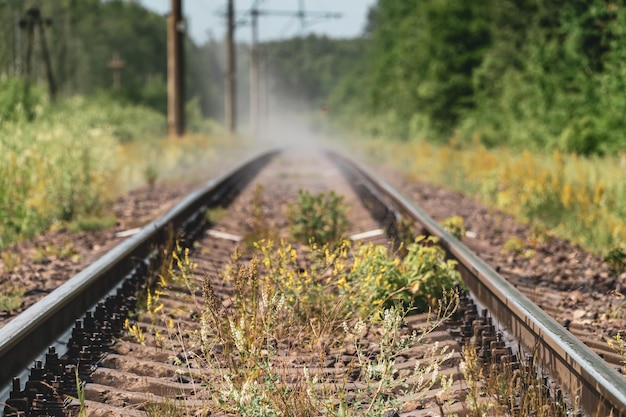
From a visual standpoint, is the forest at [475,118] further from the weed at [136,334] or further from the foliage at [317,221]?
the weed at [136,334]

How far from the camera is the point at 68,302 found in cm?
506

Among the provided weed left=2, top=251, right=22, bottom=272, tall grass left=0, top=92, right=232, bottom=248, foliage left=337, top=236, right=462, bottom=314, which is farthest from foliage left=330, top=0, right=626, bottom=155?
weed left=2, top=251, right=22, bottom=272

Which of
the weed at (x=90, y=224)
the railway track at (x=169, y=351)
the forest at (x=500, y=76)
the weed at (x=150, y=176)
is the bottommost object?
the weed at (x=150, y=176)

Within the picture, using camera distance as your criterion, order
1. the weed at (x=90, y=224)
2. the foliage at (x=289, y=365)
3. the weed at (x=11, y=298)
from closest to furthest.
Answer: the foliage at (x=289, y=365)
the weed at (x=11, y=298)
the weed at (x=90, y=224)

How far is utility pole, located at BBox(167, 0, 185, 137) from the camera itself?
24453 millimetres

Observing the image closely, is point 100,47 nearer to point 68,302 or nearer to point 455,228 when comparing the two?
point 455,228

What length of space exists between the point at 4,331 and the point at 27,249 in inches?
167

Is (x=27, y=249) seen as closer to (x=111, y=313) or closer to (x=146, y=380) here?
(x=111, y=313)

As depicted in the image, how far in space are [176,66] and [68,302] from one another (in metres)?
20.3

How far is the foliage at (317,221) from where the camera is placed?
8.56 metres

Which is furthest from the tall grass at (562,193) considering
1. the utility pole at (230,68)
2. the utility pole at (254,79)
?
the utility pole at (254,79)

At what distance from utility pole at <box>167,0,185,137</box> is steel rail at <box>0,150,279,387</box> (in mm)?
15835

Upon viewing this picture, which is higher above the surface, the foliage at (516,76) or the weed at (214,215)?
the foliage at (516,76)

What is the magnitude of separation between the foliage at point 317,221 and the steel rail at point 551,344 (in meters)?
1.75
